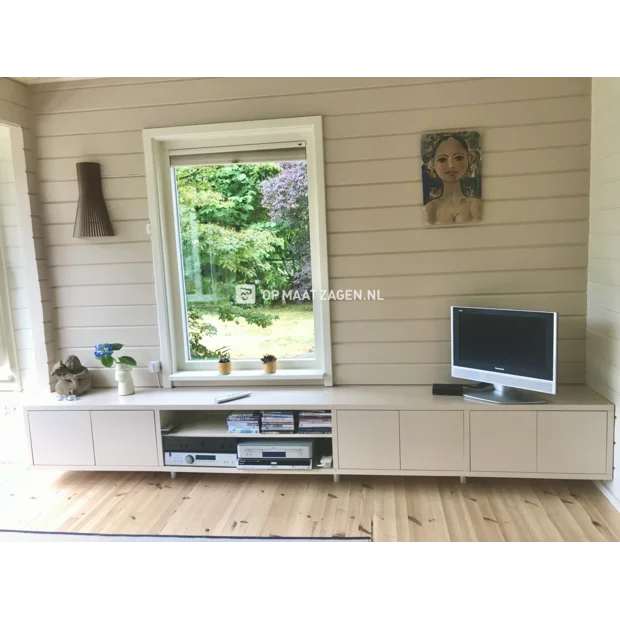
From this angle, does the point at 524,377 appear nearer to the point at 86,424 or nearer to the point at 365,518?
the point at 365,518

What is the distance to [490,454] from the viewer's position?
2643 millimetres

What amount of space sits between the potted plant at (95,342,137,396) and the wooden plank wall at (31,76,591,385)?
0.18m

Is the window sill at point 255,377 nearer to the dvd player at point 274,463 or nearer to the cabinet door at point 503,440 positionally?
the dvd player at point 274,463

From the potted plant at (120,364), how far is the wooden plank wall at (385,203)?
18 centimetres

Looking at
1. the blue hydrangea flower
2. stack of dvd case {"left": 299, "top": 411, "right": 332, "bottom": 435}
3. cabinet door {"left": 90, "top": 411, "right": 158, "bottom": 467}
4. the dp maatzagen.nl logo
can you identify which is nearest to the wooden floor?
cabinet door {"left": 90, "top": 411, "right": 158, "bottom": 467}

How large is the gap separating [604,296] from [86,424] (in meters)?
2.98

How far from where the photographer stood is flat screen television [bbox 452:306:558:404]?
254cm

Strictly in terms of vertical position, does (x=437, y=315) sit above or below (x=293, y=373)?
above

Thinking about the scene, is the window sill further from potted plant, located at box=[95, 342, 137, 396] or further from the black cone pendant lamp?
the black cone pendant lamp

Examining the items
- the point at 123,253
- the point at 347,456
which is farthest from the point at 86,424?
the point at 347,456

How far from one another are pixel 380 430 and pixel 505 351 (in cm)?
79

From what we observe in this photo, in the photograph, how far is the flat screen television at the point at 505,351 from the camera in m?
2.54

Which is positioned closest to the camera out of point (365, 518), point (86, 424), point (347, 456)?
point (365, 518)

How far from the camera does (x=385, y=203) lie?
2.93 meters
